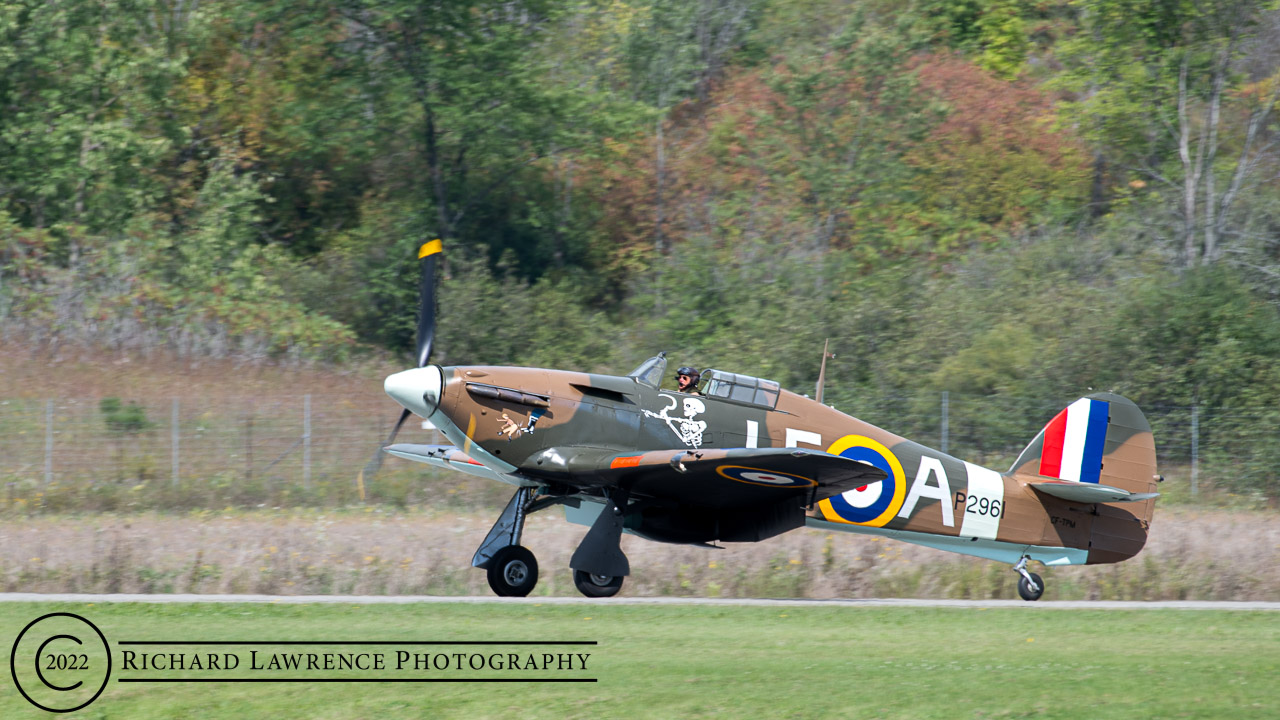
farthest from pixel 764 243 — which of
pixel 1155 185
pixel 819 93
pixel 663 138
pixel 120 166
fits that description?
pixel 120 166

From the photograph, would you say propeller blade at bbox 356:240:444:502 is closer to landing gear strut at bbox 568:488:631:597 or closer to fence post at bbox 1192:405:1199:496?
landing gear strut at bbox 568:488:631:597

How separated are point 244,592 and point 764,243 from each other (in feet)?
63.9

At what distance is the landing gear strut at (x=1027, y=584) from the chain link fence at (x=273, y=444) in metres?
8.02

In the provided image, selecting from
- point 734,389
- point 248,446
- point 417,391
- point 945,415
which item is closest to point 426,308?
point 417,391

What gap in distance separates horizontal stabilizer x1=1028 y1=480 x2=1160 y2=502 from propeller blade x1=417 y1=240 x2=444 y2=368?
6757 millimetres

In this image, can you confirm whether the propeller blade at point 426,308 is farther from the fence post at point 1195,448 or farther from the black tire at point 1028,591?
the fence post at point 1195,448

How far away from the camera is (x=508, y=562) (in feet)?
42.5

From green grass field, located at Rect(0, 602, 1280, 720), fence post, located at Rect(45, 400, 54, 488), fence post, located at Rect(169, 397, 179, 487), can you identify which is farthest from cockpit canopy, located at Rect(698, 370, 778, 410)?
fence post, located at Rect(45, 400, 54, 488)

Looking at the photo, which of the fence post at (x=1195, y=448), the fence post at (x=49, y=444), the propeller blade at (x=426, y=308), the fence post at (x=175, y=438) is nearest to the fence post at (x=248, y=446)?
the fence post at (x=175, y=438)

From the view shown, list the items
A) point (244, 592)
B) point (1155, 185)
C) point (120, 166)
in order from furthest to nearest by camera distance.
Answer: point (1155, 185)
point (120, 166)
point (244, 592)

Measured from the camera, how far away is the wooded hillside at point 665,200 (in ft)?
85.4

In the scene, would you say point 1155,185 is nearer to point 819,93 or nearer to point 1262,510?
point 819,93

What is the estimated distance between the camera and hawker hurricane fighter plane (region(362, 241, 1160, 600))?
1253 centimetres

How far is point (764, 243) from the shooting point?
104 feet
